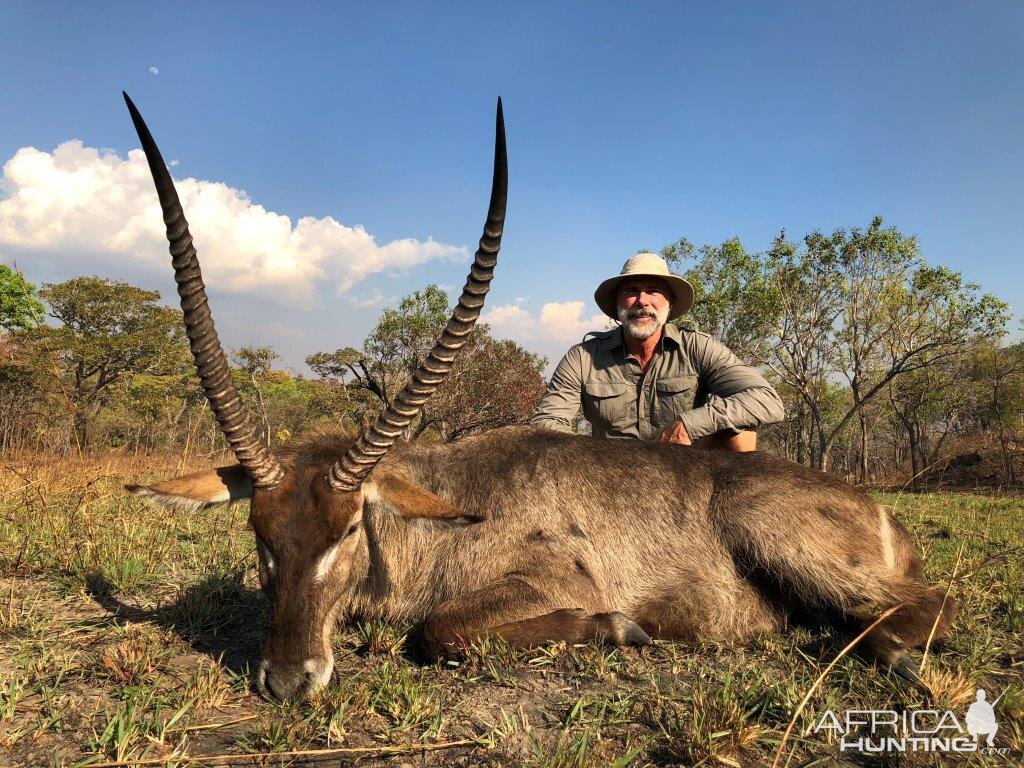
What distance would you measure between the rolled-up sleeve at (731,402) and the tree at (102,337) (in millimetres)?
27995

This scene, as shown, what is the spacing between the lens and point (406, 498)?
3365mm

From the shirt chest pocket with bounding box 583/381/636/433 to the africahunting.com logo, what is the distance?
401 centimetres

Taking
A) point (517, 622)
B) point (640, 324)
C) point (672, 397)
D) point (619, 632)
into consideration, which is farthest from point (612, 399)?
point (517, 622)

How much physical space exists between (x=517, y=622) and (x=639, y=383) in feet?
11.9

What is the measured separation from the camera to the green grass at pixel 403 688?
2369 mm

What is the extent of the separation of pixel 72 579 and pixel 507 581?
10.3 feet

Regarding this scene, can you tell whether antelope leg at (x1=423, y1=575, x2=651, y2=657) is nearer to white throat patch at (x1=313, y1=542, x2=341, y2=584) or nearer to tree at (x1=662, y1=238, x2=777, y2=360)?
white throat patch at (x1=313, y1=542, x2=341, y2=584)

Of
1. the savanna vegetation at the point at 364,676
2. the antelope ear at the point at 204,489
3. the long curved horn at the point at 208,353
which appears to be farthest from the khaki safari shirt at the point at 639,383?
the long curved horn at the point at 208,353

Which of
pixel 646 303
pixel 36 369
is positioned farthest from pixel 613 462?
pixel 36 369

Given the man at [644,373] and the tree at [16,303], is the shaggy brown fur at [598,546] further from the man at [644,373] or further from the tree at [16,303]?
the tree at [16,303]

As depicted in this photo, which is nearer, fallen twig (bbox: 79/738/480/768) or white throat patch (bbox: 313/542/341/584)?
fallen twig (bbox: 79/738/480/768)

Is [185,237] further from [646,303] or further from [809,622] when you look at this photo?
[646,303]

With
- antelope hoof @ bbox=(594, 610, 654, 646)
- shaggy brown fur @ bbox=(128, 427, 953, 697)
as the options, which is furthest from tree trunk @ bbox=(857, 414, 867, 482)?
antelope hoof @ bbox=(594, 610, 654, 646)

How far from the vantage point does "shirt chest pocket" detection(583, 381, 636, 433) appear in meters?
6.48
